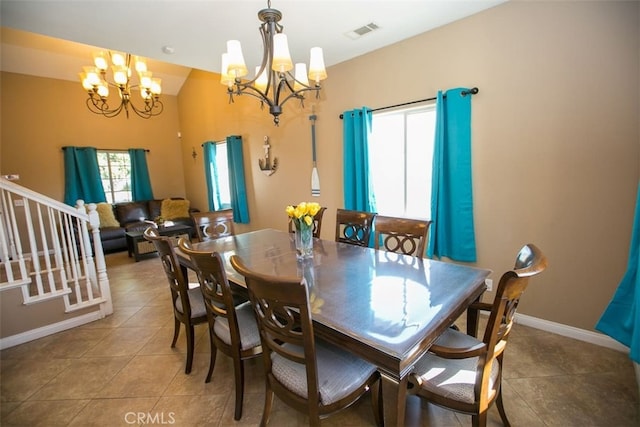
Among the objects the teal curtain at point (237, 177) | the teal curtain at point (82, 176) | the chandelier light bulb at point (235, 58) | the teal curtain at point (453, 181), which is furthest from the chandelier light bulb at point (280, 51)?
the teal curtain at point (82, 176)

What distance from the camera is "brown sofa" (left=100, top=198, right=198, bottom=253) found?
498 cm

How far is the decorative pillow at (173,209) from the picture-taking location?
588cm

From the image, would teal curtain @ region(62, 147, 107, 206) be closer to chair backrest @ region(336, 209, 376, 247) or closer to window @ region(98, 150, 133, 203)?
window @ region(98, 150, 133, 203)

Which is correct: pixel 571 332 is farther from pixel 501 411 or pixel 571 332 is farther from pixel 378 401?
A: pixel 378 401

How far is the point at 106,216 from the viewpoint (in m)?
5.18

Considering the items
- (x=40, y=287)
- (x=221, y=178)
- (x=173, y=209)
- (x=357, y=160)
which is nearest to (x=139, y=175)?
(x=173, y=209)

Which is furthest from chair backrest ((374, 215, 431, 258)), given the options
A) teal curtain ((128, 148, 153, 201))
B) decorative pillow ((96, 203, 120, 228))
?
teal curtain ((128, 148, 153, 201))

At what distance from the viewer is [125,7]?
210 centimetres

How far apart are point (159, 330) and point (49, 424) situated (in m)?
0.93

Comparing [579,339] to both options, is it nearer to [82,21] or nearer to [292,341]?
[292,341]

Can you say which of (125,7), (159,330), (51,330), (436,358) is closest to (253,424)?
(436,358)

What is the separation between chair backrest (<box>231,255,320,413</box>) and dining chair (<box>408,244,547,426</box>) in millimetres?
453

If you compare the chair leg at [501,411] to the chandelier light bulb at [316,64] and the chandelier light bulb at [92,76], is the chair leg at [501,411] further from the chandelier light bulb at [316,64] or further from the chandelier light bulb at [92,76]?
the chandelier light bulb at [92,76]

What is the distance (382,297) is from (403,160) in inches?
79.6
